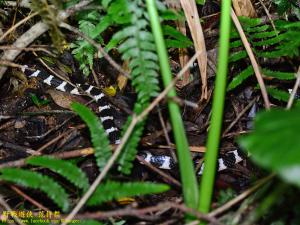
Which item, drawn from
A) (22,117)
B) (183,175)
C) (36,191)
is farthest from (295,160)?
(22,117)

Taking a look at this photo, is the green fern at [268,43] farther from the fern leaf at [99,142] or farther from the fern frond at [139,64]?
the fern leaf at [99,142]

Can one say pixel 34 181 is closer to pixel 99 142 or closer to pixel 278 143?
pixel 99 142

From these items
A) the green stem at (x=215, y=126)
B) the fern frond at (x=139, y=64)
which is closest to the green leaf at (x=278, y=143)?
the green stem at (x=215, y=126)

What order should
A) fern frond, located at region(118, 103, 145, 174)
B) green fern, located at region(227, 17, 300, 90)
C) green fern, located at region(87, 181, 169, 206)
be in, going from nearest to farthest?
green fern, located at region(87, 181, 169, 206)
fern frond, located at region(118, 103, 145, 174)
green fern, located at region(227, 17, 300, 90)

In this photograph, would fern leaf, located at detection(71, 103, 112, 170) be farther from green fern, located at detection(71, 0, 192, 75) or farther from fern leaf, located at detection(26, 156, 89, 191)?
green fern, located at detection(71, 0, 192, 75)

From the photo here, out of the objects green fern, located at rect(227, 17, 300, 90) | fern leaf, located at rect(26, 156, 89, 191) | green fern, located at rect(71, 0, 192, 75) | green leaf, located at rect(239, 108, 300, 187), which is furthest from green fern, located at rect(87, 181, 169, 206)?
green fern, located at rect(227, 17, 300, 90)

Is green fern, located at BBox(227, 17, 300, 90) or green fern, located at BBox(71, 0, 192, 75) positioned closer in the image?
green fern, located at BBox(71, 0, 192, 75)
